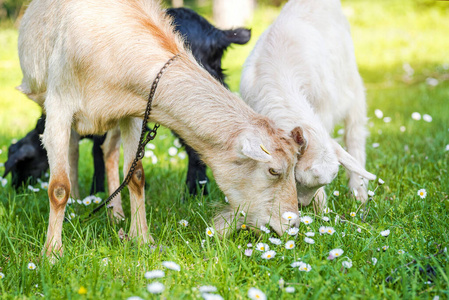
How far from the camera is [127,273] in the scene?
2.76m

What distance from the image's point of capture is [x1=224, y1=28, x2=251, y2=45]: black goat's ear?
448cm

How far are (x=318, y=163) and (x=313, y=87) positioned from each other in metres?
0.94

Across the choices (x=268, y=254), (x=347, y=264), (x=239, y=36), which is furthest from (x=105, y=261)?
(x=239, y=36)

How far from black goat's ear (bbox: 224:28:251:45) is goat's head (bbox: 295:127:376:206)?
140cm

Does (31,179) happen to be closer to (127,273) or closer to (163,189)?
(163,189)

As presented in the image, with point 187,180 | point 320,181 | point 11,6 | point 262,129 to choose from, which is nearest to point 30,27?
point 187,180

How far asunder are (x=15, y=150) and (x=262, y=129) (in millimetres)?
2892

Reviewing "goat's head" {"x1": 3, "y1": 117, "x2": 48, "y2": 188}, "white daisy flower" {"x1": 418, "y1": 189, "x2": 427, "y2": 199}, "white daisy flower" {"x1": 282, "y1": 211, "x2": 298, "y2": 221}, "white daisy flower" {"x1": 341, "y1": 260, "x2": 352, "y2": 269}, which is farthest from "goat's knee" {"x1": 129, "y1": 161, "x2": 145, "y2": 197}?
"white daisy flower" {"x1": 418, "y1": 189, "x2": 427, "y2": 199}

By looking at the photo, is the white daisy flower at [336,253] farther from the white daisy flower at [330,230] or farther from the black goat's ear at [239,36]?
the black goat's ear at [239,36]

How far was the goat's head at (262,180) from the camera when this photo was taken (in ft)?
9.88

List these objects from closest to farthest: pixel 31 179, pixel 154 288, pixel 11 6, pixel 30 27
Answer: pixel 154 288, pixel 30 27, pixel 31 179, pixel 11 6

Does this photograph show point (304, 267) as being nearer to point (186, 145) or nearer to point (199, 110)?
point (199, 110)

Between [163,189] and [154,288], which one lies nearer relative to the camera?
[154,288]

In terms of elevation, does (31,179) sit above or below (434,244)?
below
